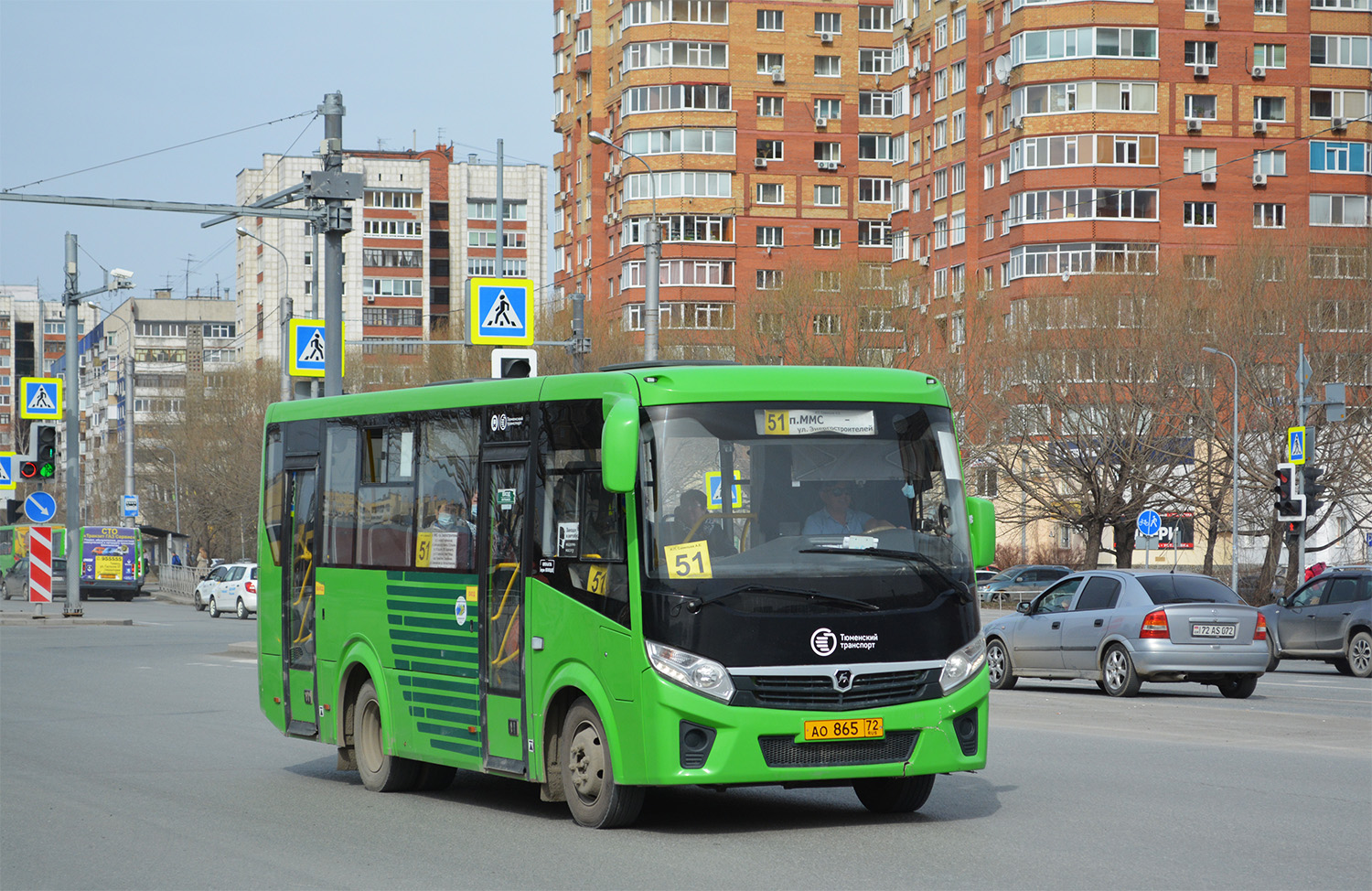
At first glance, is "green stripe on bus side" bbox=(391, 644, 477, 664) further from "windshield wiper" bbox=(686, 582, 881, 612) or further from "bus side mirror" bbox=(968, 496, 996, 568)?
"bus side mirror" bbox=(968, 496, 996, 568)

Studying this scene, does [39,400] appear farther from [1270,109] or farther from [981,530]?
[1270,109]

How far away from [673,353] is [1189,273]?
56.1 feet

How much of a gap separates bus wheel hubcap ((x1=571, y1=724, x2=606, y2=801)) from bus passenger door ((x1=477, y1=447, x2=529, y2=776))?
49 cm

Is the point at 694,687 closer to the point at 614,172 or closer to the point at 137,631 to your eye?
the point at 137,631

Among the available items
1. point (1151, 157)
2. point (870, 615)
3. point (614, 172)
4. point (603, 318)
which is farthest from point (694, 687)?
point (614, 172)

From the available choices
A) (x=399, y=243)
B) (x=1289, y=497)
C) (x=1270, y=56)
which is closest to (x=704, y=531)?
(x=1289, y=497)

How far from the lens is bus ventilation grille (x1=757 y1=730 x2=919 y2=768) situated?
9.80 m

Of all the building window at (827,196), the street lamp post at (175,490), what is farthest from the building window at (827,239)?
the street lamp post at (175,490)

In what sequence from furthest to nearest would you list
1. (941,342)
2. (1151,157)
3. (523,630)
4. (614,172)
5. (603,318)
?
(614,172) → (1151,157) → (603,318) → (941,342) → (523,630)

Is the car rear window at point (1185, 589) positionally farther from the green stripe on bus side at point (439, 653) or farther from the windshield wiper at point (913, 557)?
the green stripe on bus side at point (439, 653)

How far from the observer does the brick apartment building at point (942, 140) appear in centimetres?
7762

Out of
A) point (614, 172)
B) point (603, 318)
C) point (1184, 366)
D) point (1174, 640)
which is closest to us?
point (1174, 640)

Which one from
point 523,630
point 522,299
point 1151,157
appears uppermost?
point 1151,157

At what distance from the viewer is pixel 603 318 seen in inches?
2640
